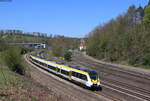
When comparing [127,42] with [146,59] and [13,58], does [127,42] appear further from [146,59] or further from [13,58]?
[13,58]

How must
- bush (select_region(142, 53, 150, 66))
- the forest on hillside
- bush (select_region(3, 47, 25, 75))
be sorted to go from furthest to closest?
the forest on hillside, bush (select_region(142, 53, 150, 66)), bush (select_region(3, 47, 25, 75))

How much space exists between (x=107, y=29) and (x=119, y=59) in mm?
20045

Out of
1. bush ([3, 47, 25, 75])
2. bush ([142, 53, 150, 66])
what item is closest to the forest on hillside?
bush ([142, 53, 150, 66])

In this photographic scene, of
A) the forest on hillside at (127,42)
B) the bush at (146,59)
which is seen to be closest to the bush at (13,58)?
the bush at (146,59)

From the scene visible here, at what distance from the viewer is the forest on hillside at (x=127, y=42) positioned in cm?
4671

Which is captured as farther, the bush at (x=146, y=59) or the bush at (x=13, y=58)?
the bush at (x=146, y=59)

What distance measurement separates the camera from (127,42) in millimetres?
50656

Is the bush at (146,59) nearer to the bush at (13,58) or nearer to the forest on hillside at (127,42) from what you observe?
the forest on hillside at (127,42)

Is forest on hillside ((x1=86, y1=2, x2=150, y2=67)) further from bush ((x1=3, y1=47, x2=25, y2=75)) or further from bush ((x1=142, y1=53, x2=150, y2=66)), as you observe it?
bush ((x1=3, y1=47, x2=25, y2=75))

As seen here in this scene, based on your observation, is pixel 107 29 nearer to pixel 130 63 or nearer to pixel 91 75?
pixel 130 63

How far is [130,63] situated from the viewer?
4900 cm

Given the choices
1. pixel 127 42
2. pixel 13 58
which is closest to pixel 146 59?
pixel 127 42

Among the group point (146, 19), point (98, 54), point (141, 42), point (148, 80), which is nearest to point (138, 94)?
point (148, 80)

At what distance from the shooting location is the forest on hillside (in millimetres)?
46709
